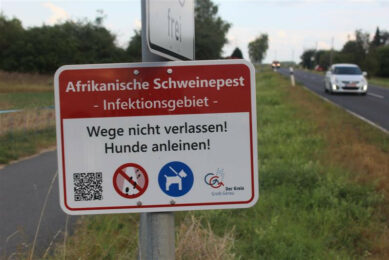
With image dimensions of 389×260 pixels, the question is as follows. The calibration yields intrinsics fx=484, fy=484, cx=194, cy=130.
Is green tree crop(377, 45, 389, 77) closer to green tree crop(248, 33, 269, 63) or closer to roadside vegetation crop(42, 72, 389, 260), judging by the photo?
green tree crop(248, 33, 269, 63)

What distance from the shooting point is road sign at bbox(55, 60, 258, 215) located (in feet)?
5.43

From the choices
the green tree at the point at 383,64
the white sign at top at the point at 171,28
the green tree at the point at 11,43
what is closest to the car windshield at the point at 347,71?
the white sign at top at the point at 171,28

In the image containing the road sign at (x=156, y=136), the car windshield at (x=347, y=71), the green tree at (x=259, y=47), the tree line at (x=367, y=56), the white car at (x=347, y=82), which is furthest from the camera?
the green tree at (x=259, y=47)

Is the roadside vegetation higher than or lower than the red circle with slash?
lower

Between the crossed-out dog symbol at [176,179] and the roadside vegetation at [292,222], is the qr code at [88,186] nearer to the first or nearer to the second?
the crossed-out dog symbol at [176,179]

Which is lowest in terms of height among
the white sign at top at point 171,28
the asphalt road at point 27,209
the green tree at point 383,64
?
the asphalt road at point 27,209

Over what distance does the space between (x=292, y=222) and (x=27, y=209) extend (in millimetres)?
2982

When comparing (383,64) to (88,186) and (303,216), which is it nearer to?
(303,216)

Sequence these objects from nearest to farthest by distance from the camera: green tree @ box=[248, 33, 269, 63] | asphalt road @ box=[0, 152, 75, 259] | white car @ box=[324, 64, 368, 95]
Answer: asphalt road @ box=[0, 152, 75, 259] → white car @ box=[324, 64, 368, 95] → green tree @ box=[248, 33, 269, 63]

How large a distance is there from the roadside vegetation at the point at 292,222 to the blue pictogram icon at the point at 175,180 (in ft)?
4.56

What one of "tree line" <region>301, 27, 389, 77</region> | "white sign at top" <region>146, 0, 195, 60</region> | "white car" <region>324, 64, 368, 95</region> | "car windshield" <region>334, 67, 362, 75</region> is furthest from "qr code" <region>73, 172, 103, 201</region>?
"tree line" <region>301, 27, 389, 77</region>

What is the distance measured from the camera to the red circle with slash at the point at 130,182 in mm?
1666

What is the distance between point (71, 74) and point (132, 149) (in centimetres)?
33

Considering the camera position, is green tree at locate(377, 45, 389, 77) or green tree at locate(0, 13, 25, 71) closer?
green tree at locate(0, 13, 25, 71)
